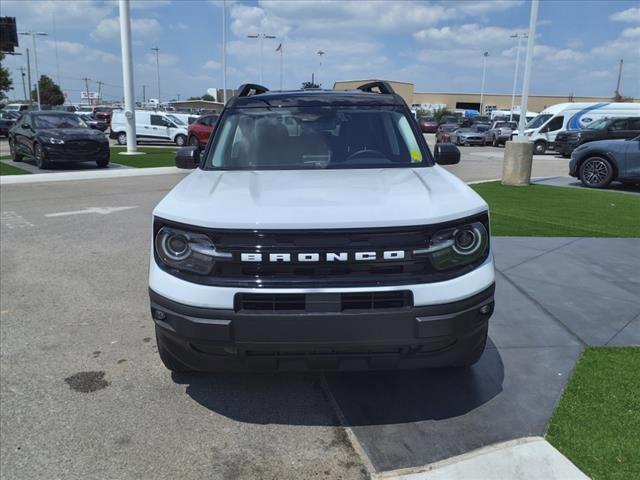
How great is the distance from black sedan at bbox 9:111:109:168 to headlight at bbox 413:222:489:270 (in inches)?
584

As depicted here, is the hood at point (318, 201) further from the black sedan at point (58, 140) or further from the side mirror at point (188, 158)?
the black sedan at point (58, 140)

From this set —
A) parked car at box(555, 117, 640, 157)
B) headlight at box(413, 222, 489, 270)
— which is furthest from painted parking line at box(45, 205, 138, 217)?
parked car at box(555, 117, 640, 157)

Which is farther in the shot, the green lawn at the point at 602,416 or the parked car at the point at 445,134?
the parked car at the point at 445,134

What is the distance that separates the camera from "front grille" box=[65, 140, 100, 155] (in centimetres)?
1528

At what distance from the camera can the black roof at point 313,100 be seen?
4.40 m

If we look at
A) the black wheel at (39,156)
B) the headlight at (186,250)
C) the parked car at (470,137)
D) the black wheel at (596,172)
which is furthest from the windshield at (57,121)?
the parked car at (470,137)

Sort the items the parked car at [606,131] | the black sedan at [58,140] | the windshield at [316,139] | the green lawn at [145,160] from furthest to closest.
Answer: the parked car at [606,131], the green lawn at [145,160], the black sedan at [58,140], the windshield at [316,139]

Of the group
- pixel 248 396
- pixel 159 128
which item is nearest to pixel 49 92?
pixel 159 128

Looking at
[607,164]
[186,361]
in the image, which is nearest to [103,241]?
[186,361]

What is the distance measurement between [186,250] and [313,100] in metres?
2.14

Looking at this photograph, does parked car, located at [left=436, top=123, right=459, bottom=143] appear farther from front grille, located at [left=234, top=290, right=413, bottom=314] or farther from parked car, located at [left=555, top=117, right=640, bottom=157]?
front grille, located at [left=234, top=290, right=413, bottom=314]

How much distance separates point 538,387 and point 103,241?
579 centimetres

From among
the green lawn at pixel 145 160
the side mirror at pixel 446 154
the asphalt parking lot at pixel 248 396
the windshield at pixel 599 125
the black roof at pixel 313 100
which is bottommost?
the green lawn at pixel 145 160

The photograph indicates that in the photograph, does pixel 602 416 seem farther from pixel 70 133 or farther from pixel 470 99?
pixel 470 99
